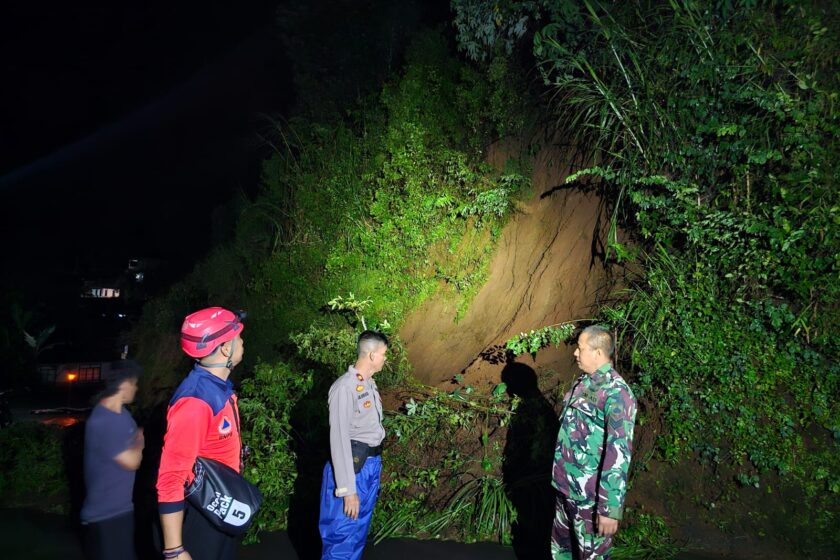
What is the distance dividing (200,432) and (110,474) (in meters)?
0.93

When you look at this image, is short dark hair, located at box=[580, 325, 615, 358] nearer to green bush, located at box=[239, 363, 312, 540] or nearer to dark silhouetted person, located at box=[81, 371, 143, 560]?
dark silhouetted person, located at box=[81, 371, 143, 560]

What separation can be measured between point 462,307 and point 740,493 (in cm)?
426

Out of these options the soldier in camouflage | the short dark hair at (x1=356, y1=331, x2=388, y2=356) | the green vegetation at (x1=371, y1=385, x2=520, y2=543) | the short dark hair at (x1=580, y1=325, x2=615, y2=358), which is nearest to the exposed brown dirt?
the green vegetation at (x1=371, y1=385, x2=520, y2=543)

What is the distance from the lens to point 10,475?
21.4 ft

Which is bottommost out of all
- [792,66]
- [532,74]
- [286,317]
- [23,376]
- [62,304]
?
[23,376]

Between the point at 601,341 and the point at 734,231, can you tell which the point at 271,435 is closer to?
the point at 601,341

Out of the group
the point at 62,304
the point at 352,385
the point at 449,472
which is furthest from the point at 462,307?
the point at 62,304

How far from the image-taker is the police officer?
10.8 ft

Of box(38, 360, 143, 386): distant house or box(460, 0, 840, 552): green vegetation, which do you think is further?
box(38, 360, 143, 386): distant house

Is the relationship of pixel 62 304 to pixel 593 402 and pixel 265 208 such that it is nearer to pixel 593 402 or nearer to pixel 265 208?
pixel 265 208

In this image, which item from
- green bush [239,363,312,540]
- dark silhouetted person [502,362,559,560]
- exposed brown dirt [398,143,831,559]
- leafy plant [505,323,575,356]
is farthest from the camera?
leafy plant [505,323,575,356]

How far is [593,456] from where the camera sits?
3.23 m

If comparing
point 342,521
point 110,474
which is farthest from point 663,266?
point 110,474

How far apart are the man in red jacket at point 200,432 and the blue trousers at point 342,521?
72cm
